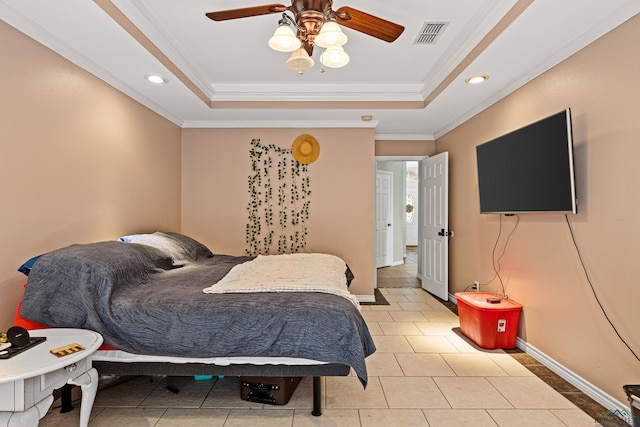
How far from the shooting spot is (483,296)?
3436 millimetres

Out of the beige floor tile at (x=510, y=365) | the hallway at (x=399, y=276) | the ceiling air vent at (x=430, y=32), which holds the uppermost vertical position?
the ceiling air vent at (x=430, y=32)

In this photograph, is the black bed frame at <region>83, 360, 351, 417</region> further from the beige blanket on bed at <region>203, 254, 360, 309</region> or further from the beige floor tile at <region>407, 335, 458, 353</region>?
the beige floor tile at <region>407, 335, 458, 353</region>

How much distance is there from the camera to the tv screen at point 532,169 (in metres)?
2.38

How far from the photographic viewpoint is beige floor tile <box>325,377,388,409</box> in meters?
2.25

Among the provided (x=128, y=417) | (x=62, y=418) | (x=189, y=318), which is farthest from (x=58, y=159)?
(x=128, y=417)

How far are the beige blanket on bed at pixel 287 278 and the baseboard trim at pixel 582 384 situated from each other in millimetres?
1677

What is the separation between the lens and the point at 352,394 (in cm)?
238

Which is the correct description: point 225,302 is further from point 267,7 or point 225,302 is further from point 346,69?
point 346,69

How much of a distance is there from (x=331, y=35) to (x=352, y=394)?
228cm

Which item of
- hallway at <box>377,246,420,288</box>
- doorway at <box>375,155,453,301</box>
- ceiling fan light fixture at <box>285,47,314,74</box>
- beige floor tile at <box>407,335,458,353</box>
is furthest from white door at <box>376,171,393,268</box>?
ceiling fan light fixture at <box>285,47,314,74</box>

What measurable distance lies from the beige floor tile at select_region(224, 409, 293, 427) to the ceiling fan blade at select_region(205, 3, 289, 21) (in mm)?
2354

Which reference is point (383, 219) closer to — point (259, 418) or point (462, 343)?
point (462, 343)

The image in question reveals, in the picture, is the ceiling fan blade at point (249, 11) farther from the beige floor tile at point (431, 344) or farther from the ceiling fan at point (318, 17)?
the beige floor tile at point (431, 344)

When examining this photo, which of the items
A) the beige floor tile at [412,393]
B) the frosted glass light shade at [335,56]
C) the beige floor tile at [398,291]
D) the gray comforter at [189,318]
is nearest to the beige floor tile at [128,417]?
the gray comforter at [189,318]
